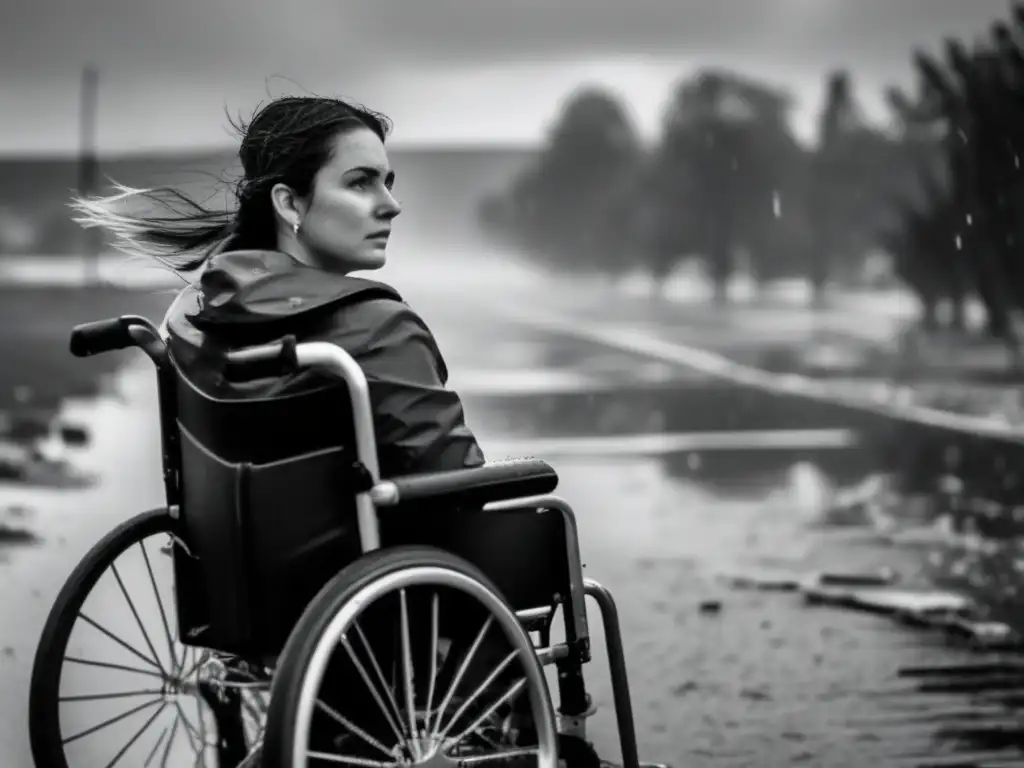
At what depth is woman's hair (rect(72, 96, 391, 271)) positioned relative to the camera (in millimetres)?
3611

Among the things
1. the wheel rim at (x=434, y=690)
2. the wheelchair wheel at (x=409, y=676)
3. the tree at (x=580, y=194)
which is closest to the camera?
the wheelchair wheel at (x=409, y=676)

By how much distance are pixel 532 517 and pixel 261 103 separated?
914 millimetres

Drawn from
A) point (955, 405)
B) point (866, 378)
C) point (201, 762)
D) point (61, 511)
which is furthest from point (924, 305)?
point (201, 762)

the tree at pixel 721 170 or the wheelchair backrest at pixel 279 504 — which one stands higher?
the tree at pixel 721 170

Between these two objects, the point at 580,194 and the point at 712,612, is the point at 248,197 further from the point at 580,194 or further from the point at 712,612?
the point at 580,194

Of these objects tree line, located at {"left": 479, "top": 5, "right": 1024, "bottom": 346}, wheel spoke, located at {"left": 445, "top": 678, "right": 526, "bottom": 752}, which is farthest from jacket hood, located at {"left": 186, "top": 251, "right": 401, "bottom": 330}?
tree line, located at {"left": 479, "top": 5, "right": 1024, "bottom": 346}

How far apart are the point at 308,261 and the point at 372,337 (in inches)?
13.8

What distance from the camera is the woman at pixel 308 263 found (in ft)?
11.2

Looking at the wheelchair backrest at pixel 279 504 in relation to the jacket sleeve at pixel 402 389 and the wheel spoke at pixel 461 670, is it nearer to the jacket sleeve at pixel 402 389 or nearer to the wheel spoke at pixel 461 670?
the jacket sleeve at pixel 402 389

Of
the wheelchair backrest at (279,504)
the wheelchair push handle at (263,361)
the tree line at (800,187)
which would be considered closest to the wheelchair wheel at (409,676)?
the wheelchair backrest at (279,504)

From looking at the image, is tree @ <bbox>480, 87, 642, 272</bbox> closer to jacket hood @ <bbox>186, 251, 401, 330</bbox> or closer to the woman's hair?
the woman's hair

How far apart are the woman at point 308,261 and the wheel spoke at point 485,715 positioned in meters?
0.38

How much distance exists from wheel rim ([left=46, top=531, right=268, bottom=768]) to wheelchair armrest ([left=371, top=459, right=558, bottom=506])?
0.45 m

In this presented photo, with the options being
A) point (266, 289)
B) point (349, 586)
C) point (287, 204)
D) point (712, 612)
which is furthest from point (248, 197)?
point (712, 612)
